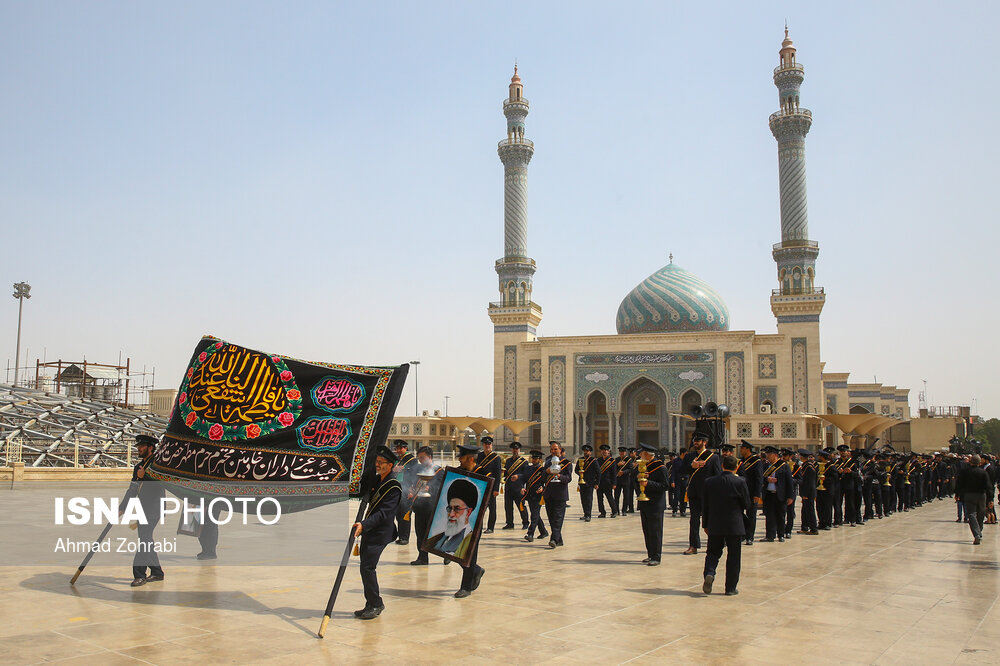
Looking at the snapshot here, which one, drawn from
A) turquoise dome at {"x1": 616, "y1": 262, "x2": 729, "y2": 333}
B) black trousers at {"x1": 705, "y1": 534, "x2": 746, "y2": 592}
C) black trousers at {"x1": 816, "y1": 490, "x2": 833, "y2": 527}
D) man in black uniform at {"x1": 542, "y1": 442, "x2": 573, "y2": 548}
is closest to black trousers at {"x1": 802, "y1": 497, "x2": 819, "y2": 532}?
black trousers at {"x1": 816, "y1": 490, "x2": 833, "y2": 527}

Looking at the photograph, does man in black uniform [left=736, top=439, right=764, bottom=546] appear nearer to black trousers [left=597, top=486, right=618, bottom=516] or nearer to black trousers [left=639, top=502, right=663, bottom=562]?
black trousers [left=639, top=502, right=663, bottom=562]

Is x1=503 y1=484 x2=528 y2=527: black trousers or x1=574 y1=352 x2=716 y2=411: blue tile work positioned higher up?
x1=574 y1=352 x2=716 y2=411: blue tile work

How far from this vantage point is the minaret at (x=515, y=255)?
44.3m

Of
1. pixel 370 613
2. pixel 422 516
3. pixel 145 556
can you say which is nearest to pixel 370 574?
pixel 370 613

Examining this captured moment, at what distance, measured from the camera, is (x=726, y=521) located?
22.6 ft

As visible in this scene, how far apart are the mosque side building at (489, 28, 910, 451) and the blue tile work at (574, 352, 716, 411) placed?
0.05 metres

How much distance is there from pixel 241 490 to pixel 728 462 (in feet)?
14.6

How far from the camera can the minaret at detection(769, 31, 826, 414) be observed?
38.2m

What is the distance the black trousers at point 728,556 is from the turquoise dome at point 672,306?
3547 cm

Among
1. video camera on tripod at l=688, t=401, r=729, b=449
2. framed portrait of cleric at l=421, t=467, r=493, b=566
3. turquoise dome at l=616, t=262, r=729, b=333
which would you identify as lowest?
framed portrait of cleric at l=421, t=467, r=493, b=566

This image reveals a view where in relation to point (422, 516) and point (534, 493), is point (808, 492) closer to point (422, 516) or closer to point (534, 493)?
point (534, 493)

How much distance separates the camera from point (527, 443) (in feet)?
140

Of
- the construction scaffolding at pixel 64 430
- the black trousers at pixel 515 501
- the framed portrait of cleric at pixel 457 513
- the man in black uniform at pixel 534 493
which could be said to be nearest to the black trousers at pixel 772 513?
the man in black uniform at pixel 534 493

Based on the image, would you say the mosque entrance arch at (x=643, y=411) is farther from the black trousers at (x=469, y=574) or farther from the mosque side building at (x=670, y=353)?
the black trousers at (x=469, y=574)
